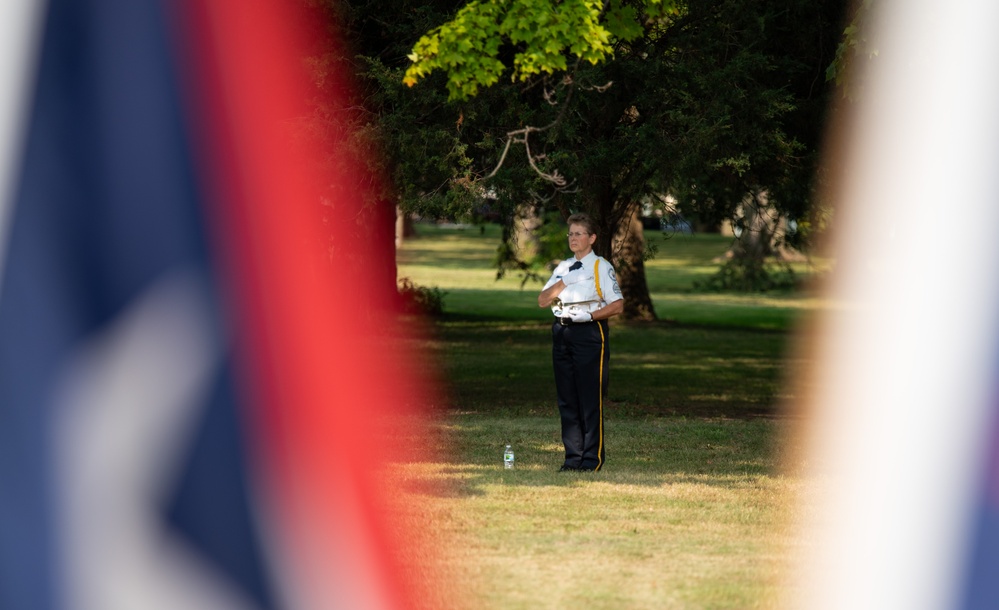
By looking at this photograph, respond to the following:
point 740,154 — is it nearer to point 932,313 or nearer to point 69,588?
point 932,313

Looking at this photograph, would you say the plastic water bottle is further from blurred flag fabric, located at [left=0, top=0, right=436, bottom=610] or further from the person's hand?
the person's hand

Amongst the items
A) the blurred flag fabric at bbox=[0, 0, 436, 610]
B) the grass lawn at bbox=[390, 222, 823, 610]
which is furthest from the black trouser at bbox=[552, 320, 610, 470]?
the blurred flag fabric at bbox=[0, 0, 436, 610]

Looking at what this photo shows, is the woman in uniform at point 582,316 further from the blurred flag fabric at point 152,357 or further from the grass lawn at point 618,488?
the blurred flag fabric at point 152,357

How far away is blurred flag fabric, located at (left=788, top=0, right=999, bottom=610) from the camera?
7.57m

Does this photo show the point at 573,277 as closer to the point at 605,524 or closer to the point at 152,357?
the point at 605,524

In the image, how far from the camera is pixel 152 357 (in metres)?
8.27

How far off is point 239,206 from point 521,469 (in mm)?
2945

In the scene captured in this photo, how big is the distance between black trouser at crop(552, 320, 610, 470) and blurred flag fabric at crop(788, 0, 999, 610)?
5.21 feet

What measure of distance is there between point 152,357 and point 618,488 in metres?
3.42

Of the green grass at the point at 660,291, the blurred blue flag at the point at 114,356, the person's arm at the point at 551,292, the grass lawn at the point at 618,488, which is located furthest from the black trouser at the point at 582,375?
the green grass at the point at 660,291

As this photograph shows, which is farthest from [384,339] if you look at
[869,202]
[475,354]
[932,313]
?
[932,313]

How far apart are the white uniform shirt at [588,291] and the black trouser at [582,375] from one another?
13cm

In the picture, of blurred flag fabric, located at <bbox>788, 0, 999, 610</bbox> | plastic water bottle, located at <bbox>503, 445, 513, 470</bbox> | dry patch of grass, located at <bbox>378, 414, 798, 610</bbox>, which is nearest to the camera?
Result: dry patch of grass, located at <bbox>378, 414, 798, 610</bbox>

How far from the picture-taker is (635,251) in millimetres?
28656
